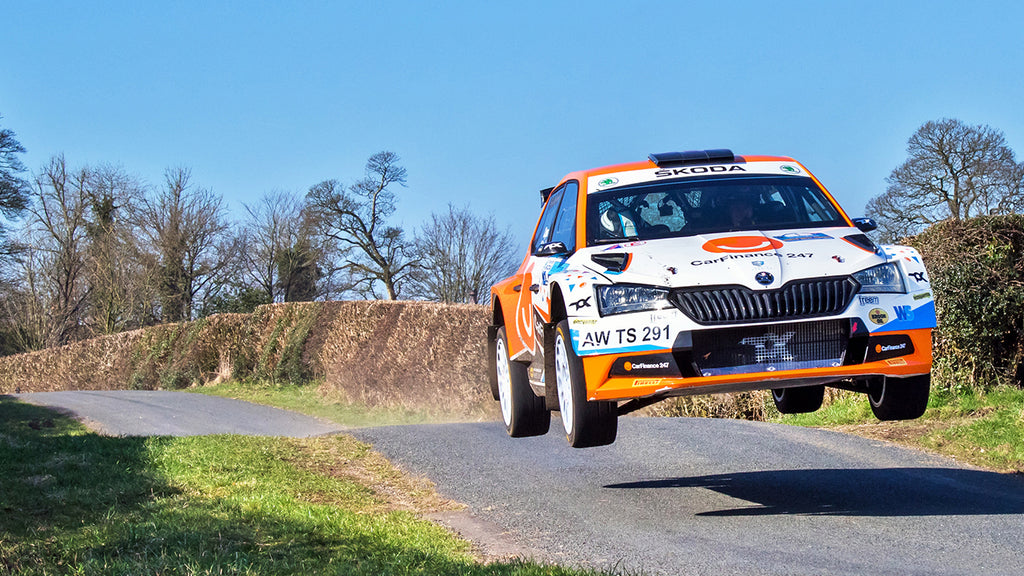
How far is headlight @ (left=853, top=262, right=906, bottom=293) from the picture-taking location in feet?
17.6

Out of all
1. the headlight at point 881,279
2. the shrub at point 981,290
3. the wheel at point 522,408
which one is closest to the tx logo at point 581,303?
the headlight at point 881,279

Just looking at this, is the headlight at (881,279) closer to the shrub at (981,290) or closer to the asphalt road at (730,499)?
the asphalt road at (730,499)

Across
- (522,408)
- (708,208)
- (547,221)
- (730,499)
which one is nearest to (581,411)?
(522,408)

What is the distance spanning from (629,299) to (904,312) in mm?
1490

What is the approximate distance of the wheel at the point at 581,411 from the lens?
18.0ft

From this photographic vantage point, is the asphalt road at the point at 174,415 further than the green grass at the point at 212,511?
Yes

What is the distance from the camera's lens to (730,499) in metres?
9.77

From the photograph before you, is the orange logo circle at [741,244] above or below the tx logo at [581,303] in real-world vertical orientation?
above

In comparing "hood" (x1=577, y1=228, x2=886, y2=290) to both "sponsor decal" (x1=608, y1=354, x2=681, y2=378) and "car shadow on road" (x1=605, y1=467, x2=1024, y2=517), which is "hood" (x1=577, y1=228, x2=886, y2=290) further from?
"car shadow on road" (x1=605, y1=467, x2=1024, y2=517)

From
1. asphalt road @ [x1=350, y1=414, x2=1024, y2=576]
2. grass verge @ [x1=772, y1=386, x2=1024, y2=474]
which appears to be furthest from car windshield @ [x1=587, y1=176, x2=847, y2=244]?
grass verge @ [x1=772, y1=386, x2=1024, y2=474]

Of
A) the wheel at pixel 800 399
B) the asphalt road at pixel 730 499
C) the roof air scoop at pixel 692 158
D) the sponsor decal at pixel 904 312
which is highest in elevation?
the roof air scoop at pixel 692 158

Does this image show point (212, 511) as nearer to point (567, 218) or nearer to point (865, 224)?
point (567, 218)

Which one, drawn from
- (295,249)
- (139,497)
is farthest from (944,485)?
(295,249)

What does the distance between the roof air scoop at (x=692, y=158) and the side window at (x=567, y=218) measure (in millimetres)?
594
